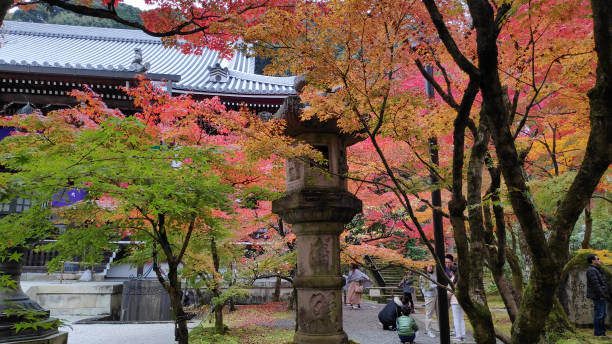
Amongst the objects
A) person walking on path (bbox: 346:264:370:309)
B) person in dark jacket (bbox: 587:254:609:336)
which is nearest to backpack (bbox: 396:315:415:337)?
person in dark jacket (bbox: 587:254:609:336)

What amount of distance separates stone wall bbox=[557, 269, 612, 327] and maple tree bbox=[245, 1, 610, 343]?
466cm

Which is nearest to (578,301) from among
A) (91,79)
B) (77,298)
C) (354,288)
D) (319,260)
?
(354,288)

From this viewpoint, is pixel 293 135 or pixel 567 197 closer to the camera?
pixel 567 197

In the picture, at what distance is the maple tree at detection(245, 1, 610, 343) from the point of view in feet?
8.17

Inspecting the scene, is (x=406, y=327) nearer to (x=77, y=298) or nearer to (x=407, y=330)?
(x=407, y=330)

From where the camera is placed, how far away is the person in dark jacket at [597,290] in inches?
273

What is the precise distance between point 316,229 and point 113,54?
2035 cm

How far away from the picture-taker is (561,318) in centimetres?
679

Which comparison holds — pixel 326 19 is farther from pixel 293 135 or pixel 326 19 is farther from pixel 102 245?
pixel 102 245

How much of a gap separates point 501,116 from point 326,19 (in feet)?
6.13

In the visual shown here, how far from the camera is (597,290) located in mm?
6953

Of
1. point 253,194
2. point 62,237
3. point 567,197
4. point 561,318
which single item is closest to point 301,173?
point 253,194

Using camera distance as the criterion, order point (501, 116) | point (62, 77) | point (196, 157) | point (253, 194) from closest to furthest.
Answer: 1. point (501, 116)
2. point (196, 157)
3. point (253, 194)
4. point (62, 77)

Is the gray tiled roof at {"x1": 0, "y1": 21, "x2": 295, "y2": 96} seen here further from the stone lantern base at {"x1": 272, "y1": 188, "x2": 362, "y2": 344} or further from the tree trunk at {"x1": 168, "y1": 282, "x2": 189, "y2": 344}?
the tree trunk at {"x1": 168, "y1": 282, "x2": 189, "y2": 344}
